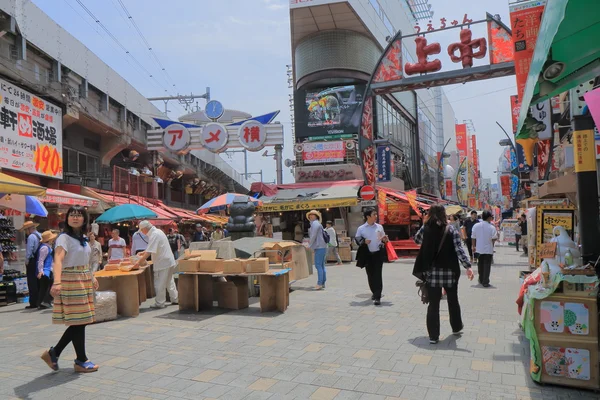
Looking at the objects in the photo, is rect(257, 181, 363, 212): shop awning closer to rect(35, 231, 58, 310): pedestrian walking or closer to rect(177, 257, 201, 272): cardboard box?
rect(35, 231, 58, 310): pedestrian walking

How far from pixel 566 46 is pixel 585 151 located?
2.66 metres

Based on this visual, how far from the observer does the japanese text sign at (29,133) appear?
13.5m

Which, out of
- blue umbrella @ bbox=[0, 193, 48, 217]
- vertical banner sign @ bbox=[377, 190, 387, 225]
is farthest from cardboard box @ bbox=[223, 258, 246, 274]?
vertical banner sign @ bbox=[377, 190, 387, 225]

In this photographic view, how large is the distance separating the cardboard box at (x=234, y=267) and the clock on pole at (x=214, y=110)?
15351mm

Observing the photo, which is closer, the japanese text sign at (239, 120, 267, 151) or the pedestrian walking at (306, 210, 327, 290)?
the pedestrian walking at (306, 210, 327, 290)

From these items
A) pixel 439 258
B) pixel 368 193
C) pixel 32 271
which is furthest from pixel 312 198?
pixel 439 258

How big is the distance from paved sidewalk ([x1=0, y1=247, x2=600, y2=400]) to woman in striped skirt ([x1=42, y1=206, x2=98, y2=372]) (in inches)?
8.4

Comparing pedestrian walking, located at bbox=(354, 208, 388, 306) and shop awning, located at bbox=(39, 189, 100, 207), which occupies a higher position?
shop awning, located at bbox=(39, 189, 100, 207)

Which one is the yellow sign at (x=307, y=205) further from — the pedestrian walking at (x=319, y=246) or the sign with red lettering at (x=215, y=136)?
the pedestrian walking at (x=319, y=246)

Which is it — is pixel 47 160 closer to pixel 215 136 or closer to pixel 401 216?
pixel 215 136

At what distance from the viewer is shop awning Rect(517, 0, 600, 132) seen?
2553mm

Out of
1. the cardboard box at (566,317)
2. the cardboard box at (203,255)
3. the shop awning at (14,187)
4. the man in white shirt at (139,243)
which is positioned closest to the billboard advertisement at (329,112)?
the man in white shirt at (139,243)

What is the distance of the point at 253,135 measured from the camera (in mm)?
20234

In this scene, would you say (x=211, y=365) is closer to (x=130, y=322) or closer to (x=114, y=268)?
(x=130, y=322)
